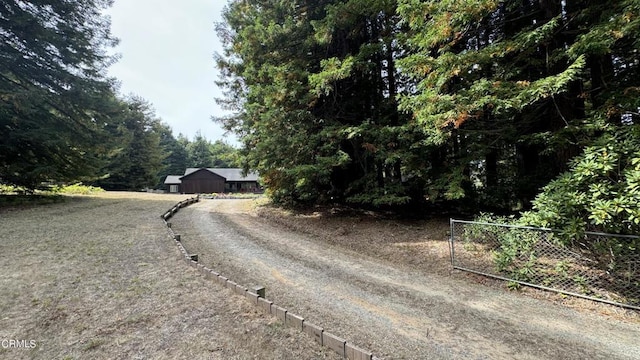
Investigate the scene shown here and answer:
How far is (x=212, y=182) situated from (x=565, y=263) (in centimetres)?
3718

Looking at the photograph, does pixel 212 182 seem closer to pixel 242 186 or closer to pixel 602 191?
pixel 242 186

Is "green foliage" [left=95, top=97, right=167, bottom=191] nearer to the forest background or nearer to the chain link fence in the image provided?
the forest background

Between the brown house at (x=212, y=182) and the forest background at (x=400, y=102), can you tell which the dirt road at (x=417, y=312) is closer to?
the forest background at (x=400, y=102)

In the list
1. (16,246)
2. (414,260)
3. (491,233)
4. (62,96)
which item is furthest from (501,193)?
(62,96)

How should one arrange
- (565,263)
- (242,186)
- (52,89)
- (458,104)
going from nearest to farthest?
(565,263) < (458,104) < (52,89) < (242,186)

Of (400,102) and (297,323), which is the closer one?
(297,323)

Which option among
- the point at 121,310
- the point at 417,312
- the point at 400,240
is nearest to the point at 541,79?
the point at 417,312

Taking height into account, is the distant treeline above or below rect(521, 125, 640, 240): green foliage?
above

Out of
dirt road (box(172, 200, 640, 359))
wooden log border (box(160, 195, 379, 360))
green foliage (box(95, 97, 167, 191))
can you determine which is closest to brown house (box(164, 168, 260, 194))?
green foliage (box(95, 97, 167, 191))

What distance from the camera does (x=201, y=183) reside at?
119 ft

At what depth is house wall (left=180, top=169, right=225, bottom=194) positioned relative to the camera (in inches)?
1425

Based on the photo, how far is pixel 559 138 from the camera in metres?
5.13

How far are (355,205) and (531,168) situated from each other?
19.7 ft

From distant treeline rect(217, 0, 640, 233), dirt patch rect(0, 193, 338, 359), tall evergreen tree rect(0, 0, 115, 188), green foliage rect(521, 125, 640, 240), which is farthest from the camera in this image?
tall evergreen tree rect(0, 0, 115, 188)
